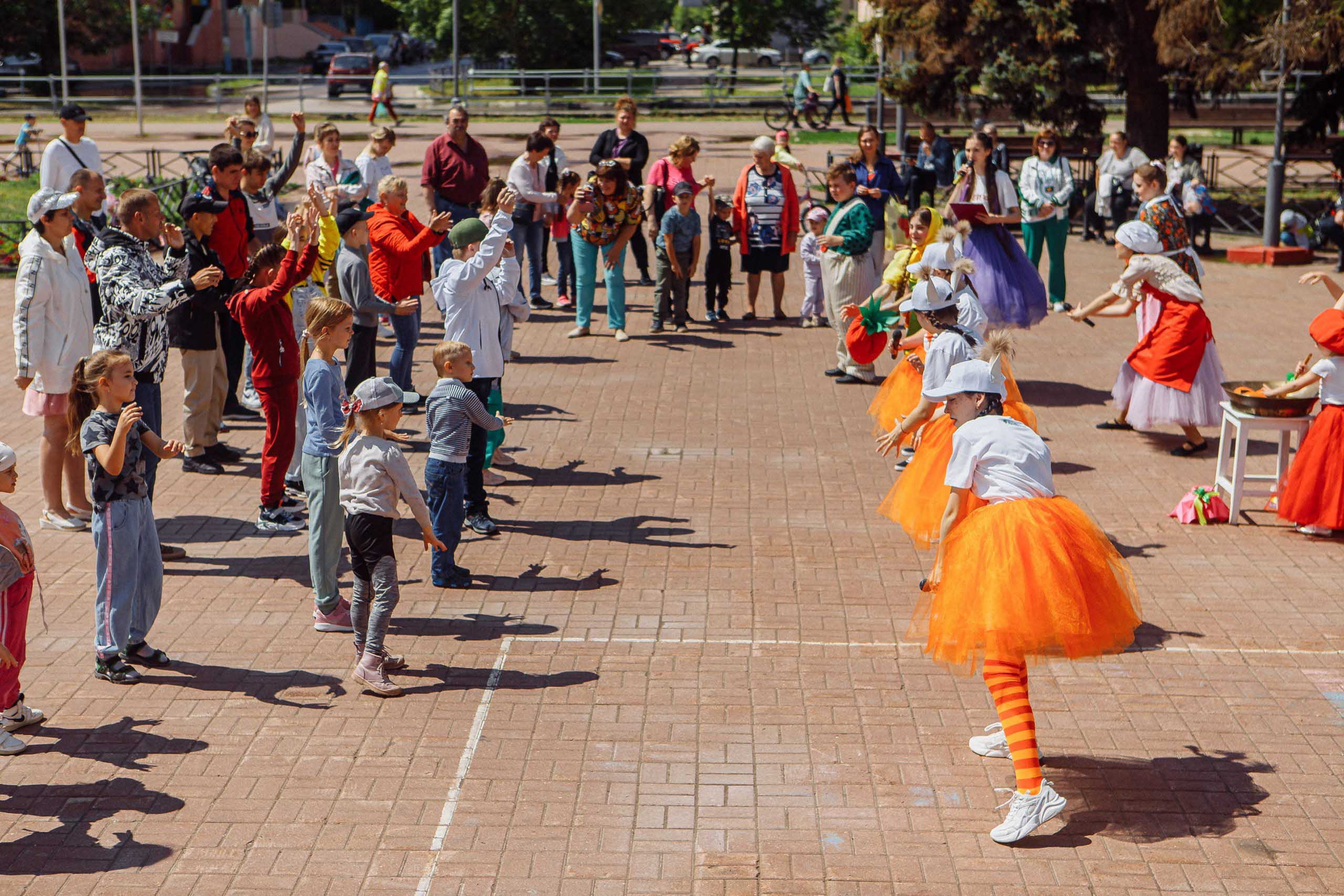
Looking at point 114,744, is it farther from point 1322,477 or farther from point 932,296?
point 1322,477

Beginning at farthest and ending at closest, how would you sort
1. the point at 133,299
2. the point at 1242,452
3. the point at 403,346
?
the point at 403,346 → the point at 1242,452 → the point at 133,299

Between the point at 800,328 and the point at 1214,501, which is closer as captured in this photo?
the point at 1214,501

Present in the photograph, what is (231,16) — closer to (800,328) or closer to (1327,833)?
(800,328)

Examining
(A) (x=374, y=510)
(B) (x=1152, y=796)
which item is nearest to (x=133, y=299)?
(A) (x=374, y=510)

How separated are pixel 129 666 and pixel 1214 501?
22.7ft

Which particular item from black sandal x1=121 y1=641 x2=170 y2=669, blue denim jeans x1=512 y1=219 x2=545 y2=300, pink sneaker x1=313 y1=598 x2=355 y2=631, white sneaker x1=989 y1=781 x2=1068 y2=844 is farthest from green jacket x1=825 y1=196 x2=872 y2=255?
white sneaker x1=989 y1=781 x2=1068 y2=844

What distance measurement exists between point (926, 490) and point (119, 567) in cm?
414

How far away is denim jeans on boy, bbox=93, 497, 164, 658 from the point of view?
7.05m

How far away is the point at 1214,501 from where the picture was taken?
9727 mm

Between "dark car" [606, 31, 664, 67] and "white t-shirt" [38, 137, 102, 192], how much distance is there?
43.9 meters

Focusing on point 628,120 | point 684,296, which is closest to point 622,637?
point 684,296

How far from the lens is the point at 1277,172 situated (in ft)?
65.5

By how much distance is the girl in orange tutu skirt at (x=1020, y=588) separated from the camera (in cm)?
561

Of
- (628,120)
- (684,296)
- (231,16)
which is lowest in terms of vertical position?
(684,296)
